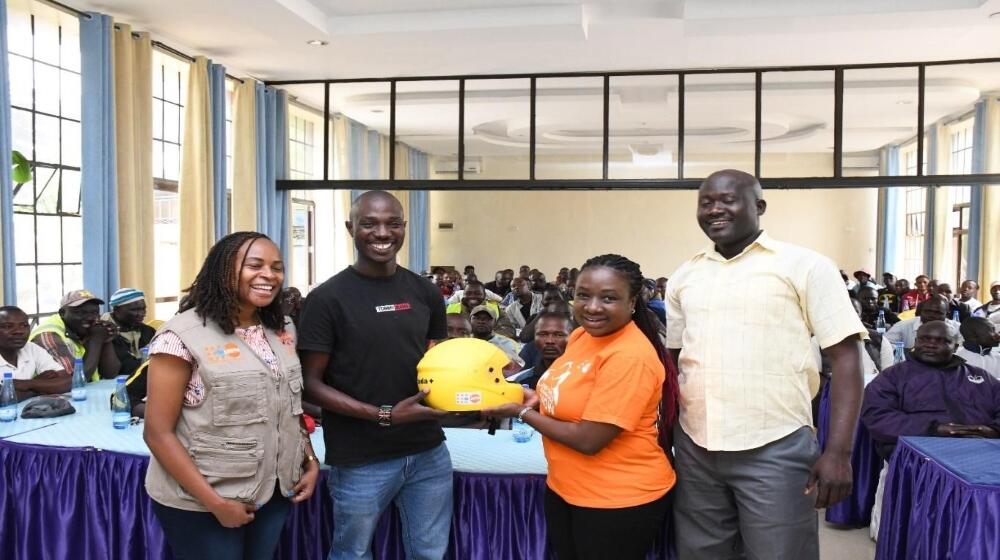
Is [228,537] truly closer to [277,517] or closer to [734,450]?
[277,517]

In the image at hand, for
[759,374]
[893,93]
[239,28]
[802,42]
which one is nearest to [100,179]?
[239,28]

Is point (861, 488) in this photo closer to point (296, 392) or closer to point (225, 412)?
point (296, 392)

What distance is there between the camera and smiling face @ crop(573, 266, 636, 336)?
5.66 feet

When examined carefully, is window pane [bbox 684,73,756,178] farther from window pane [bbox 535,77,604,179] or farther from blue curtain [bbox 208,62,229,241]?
blue curtain [bbox 208,62,229,241]

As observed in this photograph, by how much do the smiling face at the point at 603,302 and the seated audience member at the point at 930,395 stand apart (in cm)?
215

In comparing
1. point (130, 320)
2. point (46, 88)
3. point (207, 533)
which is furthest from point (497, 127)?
point (207, 533)

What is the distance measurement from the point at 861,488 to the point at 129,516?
3.46 metres

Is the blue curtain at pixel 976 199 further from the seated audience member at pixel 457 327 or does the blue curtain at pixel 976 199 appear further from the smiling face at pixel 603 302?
the smiling face at pixel 603 302

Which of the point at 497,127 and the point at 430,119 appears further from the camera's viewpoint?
the point at 497,127

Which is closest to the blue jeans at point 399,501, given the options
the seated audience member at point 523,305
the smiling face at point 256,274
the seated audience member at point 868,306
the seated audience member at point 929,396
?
the smiling face at point 256,274

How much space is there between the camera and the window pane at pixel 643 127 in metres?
7.98

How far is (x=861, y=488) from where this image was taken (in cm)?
372

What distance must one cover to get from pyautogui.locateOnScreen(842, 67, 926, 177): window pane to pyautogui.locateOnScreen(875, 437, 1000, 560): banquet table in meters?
6.04

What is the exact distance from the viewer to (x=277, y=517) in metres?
1.86
